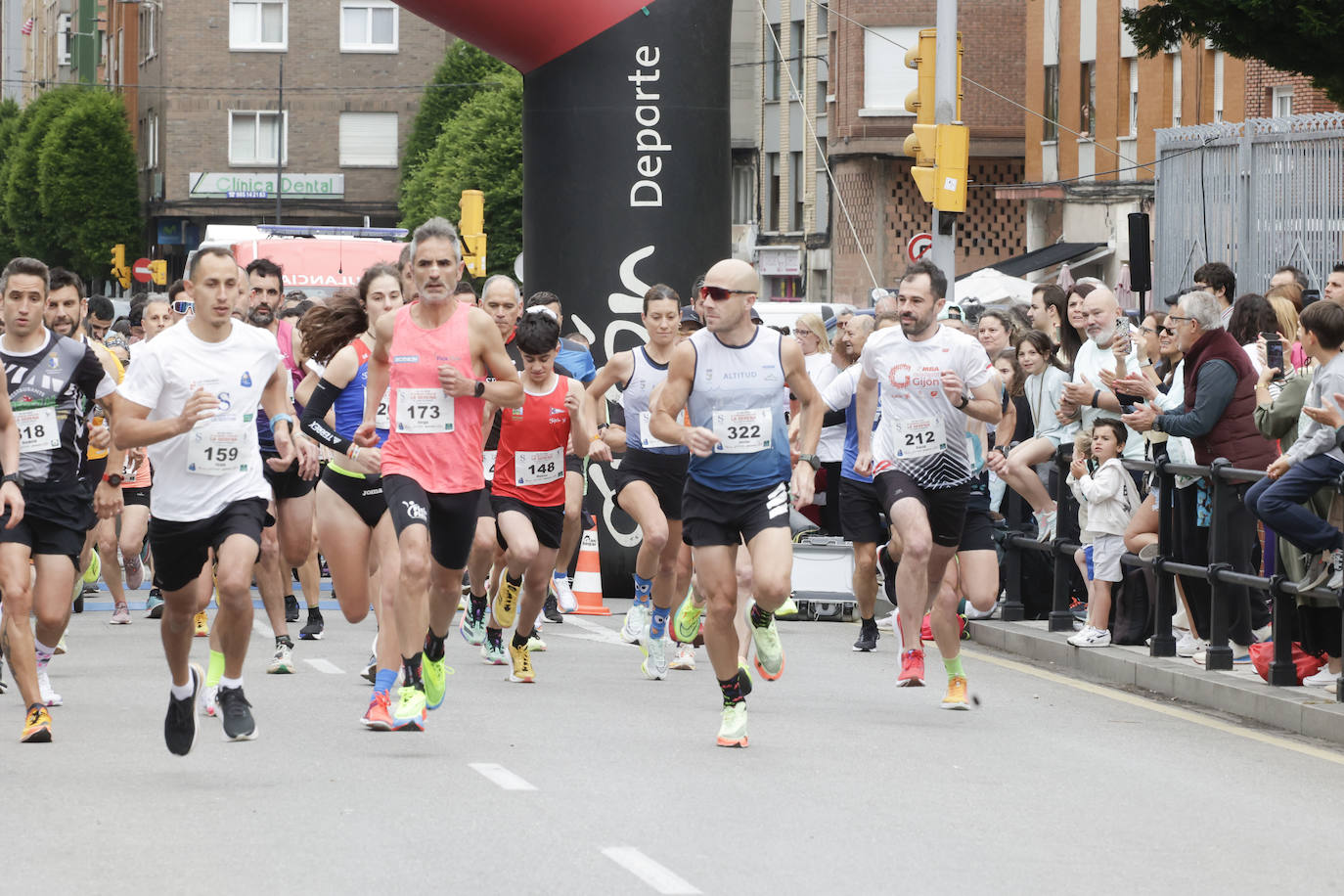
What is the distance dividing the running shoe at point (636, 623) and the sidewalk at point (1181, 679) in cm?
220

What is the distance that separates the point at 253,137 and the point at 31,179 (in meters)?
12.6

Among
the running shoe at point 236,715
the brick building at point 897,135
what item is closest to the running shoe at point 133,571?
the running shoe at point 236,715

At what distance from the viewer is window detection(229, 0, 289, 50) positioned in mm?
73125

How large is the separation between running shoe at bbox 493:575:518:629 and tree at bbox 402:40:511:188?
191ft

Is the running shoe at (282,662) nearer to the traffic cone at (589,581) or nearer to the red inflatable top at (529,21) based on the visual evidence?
the traffic cone at (589,581)

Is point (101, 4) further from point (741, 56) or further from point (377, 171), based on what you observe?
point (741, 56)

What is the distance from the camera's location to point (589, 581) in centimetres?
1623

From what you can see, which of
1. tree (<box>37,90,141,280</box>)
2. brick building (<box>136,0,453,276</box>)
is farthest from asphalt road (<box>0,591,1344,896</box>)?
tree (<box>37,90,141,280</box>)

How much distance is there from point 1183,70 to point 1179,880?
3178cm

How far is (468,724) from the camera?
33.0ft

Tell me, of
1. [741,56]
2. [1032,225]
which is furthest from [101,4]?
[1032,225]

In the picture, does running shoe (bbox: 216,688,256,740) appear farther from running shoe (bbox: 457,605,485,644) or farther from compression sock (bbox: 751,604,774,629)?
running shoe (bbox: 457,605,485,644)

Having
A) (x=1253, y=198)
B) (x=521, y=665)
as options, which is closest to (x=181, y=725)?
(x=521, y=665)

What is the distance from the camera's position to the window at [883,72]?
2132 inches
